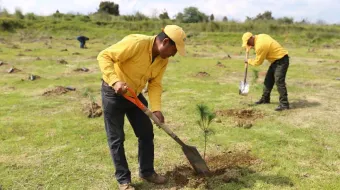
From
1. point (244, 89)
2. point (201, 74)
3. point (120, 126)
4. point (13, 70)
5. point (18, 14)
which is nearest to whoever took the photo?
point (120, 126)

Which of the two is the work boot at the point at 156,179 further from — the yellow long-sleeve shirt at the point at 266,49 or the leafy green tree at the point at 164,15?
the leafy green tree at the point at 164,15

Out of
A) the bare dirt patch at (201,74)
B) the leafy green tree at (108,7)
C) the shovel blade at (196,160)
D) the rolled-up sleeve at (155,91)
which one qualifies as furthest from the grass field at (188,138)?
the leafy green tree at (108,7)

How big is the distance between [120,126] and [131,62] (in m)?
0.82

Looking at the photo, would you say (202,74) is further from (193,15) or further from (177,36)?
(193,15)

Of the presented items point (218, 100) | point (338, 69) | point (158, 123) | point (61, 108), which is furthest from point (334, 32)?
point (158, 123)

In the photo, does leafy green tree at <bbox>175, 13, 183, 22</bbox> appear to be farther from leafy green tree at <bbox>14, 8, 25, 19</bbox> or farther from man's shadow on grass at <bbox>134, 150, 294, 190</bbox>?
man's shadow on grass at <bbox>134, 150, 294, 190</bbox>

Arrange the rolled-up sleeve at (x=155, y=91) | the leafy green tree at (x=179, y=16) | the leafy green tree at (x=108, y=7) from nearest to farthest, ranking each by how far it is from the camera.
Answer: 1. the rolled-up sleeve at (x=155, y=91)
2. the leafy green tree at (x=179, y=16)
3. the leafy green tree at (x=108, y=7)

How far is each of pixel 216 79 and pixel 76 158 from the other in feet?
25.8

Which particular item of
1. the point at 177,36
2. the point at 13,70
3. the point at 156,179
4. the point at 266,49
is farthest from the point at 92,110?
the point at 13,70

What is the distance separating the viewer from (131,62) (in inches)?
145

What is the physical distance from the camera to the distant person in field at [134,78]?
352 centimetres

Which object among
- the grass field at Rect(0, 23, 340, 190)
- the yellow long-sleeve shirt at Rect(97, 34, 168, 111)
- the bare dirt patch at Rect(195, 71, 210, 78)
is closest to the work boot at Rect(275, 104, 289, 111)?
the grass field at Rect(0, 23, 340, 190)

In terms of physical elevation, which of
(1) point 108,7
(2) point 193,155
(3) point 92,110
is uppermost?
(1) point 108,7

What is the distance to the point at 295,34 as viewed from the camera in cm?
3025
